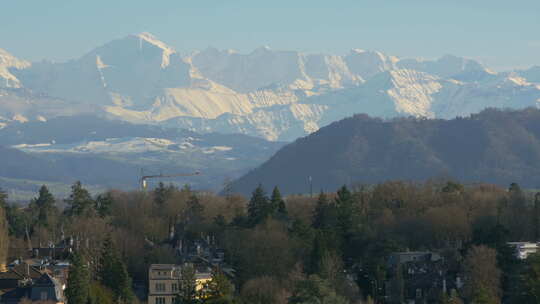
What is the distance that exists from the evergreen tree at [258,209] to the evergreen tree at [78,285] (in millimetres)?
26829

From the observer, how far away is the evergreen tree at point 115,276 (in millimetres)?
90500

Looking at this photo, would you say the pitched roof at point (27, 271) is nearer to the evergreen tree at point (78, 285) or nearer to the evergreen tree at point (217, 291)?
the evergreen tree at point (78, 285)

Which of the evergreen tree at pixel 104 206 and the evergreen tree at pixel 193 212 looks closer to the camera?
the evergreen tree at pixel 193 212

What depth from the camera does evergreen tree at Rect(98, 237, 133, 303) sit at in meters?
90.5

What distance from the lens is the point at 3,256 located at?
104250 mm

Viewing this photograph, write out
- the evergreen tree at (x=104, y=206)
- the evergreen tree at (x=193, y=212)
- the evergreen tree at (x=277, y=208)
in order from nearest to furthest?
the evergreen tree at (x=277, y=208)
the evergreen tree at (x=193, y=212)
the evergreen tree at (x=104, y=206)

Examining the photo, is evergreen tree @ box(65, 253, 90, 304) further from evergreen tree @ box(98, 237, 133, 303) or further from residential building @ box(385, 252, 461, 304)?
residential building @ box(385, 252, 461, 304)

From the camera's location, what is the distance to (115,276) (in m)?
91.8

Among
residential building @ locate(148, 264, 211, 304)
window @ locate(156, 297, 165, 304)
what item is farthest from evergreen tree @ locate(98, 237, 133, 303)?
window @ locate(156, 297, 165, 304)

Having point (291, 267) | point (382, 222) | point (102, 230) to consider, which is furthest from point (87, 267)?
point (382, 222)

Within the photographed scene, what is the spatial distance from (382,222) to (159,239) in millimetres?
18593

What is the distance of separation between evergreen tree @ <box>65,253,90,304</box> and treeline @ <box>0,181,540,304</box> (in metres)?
0.08

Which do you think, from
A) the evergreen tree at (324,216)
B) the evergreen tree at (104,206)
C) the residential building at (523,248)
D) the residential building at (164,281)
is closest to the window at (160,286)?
the residential building at (164,281)

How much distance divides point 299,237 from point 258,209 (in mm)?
14823
